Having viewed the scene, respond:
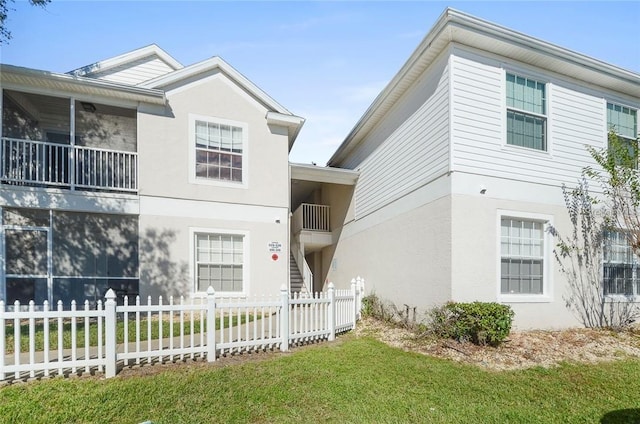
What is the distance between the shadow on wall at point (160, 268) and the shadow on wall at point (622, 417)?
375 inches

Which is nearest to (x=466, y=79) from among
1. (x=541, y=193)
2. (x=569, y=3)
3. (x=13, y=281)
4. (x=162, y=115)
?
(x=569, y=3)

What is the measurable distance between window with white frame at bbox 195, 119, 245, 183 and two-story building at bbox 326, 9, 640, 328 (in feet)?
17.1

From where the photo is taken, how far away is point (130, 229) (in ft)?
33.8

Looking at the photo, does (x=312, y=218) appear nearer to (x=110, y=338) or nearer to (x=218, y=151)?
(x=218, y=151)

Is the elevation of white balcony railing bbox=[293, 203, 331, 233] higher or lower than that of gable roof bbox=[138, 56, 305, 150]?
lower

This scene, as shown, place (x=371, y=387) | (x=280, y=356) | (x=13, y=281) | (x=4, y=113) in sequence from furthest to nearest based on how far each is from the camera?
(x=4, y=113), (x=13, y=281), (x=280, y=356), (x=371, y=387)

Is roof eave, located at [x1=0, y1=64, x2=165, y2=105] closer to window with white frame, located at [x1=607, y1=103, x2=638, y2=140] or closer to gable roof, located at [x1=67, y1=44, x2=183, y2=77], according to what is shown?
gable roof, located at [x1=67, y1=44, x2=183, y2=77]

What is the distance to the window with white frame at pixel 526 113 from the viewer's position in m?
8.75

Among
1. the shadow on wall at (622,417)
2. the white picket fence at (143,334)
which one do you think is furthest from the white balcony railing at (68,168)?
the shadow on wall at (622,417)

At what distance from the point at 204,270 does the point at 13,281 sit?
4.90 meters

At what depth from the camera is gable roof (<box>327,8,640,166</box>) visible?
7.92 m

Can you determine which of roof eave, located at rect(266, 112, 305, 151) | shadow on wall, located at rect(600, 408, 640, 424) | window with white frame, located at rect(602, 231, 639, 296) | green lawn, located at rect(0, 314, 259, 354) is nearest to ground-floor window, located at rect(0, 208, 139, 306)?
green lawn, located at rect(0, 314, 259, 354)

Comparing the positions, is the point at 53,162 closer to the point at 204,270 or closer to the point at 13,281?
the point at 13,281

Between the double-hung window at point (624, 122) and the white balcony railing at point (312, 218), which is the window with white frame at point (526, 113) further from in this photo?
the white balcony railing at point (312, 218)
